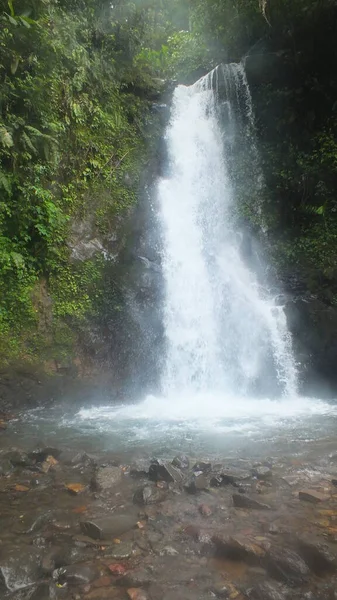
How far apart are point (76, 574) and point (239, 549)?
1337 millimetres

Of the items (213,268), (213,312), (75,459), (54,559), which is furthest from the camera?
(213,268)

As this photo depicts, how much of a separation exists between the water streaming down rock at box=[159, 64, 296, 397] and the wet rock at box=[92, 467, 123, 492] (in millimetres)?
4634

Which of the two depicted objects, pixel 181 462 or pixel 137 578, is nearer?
pixel 137 578

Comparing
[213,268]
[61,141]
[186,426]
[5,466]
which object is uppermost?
[61,141]

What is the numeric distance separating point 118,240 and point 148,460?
6.44m

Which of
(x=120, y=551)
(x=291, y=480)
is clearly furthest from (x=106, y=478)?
(x=291, y=480)

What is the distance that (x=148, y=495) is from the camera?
4309 mm

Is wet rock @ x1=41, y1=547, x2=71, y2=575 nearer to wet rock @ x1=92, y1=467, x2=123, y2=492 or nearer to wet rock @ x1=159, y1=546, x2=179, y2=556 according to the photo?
wet rock @ x1=159, y1=546, x2=179, y2=556

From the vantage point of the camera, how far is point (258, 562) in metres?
→ 3.11

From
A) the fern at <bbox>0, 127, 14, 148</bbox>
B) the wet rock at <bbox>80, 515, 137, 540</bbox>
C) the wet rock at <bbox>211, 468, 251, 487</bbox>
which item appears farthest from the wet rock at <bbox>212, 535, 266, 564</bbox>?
the fern at <bbox>0, 127, 14, 148</bbox>

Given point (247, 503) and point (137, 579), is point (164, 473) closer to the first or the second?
point (247, 503)

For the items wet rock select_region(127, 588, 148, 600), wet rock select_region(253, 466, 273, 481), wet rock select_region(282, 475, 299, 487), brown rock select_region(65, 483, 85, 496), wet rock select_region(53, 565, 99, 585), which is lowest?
wet rock select_region(127, 588, 148, 600)

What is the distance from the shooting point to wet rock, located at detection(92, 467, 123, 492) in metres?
4.61

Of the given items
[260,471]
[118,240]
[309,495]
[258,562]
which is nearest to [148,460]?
[260,471]
